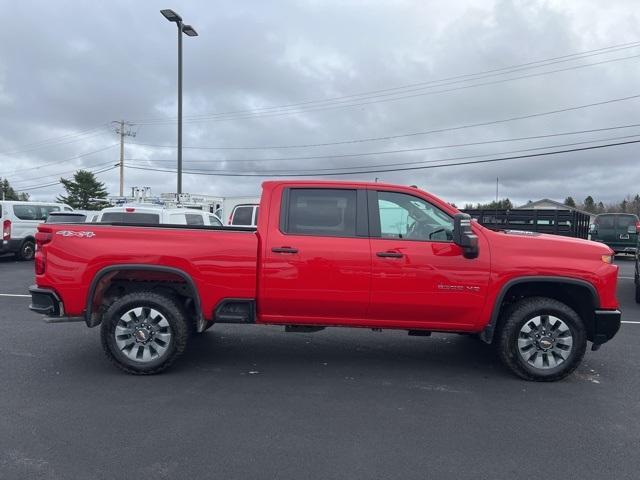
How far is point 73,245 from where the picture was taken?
5.19m

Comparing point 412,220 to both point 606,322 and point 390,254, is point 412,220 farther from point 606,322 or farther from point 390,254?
point 606,322

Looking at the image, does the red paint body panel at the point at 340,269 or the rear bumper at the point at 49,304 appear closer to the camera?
the red paint body panel at the point at 340,269

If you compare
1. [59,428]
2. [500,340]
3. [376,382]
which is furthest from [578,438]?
[59,428]

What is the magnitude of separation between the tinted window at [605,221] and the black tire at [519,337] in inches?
717

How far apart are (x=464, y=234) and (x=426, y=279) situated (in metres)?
0.57

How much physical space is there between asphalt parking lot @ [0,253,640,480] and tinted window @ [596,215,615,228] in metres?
16.4

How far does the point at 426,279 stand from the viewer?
16.6ft

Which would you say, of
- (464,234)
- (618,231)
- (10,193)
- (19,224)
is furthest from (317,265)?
(10,193)

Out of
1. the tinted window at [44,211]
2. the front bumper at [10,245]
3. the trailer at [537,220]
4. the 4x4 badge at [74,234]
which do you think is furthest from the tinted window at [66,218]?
the trailer at [537,220]

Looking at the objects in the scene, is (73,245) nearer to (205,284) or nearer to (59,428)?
(205,284)

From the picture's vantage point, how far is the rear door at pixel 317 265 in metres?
5.08

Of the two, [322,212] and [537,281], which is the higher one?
[322,212]

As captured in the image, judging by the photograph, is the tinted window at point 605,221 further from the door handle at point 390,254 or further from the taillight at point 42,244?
the taillight at point 42,244

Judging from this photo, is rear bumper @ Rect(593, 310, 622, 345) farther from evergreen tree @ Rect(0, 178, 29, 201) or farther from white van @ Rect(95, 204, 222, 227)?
evergreen tree @ Rect(0, 178, 29, 201)
